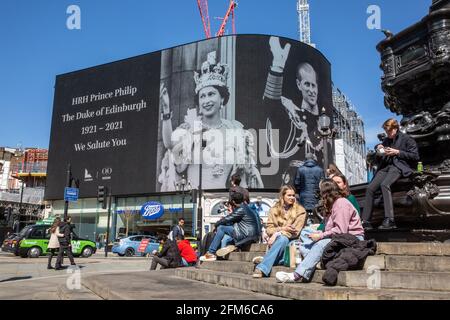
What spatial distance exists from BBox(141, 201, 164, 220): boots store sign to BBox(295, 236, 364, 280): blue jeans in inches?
1531

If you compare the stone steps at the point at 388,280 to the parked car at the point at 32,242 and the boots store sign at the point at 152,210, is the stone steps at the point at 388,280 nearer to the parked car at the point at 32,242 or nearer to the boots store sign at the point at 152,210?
the parked car at the point at 32,242

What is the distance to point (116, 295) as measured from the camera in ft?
15.6

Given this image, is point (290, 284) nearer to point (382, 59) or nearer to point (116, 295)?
point (116, 295)

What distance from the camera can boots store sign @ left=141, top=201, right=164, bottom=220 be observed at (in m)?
43.1

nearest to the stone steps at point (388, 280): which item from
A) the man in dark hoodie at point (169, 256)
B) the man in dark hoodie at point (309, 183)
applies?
the man in dark hoodie at point (309, 183)

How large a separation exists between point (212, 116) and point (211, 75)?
13.7 feet

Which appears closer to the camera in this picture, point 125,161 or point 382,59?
point 382,59

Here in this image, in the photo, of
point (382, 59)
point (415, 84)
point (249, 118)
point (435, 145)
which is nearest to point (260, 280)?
point (435, 145)

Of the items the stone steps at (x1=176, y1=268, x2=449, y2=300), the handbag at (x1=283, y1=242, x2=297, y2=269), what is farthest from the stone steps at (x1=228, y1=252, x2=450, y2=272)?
the handbag at (x1=283, y1=242, x2=297, y2=269)

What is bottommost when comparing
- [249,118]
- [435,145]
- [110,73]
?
[435,145]

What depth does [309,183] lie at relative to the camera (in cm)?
861

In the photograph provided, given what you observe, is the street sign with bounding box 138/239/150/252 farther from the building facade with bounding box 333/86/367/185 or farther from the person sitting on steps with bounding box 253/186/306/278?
the building facade with bounding box 333/86/367/185

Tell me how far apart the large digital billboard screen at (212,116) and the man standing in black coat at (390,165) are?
3220 centimetres

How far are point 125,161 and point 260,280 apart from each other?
4226cm
